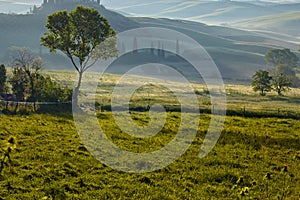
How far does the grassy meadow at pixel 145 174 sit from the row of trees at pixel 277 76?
59151 millimetres

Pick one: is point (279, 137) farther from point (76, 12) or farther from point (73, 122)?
point (76, 12)

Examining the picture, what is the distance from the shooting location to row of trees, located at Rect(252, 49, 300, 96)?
9106cm

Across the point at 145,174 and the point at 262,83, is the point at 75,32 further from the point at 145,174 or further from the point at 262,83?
the point at 262,83

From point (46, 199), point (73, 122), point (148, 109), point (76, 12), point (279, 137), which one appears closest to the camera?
point (46, 199)

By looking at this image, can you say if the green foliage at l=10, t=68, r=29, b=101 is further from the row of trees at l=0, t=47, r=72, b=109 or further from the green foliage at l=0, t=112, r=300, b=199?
the green foliage at l=0, t=112, r=300, b=199

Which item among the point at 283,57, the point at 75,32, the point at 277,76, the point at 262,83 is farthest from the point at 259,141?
the point at 283,57

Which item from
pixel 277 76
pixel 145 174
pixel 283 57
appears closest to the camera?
pixel 145 174

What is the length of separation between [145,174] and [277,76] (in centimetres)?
9757

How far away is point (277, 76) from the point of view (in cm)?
10988

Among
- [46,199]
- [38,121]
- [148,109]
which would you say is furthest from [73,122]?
[46,199]

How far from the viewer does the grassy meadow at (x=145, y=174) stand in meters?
18.3

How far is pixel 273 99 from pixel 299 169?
5825 centimetres

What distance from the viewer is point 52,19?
1996 inches

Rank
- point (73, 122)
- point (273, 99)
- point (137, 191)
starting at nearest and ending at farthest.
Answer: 1. point (137, 191)
2. point (73, 122)
3. point (273, 99)
